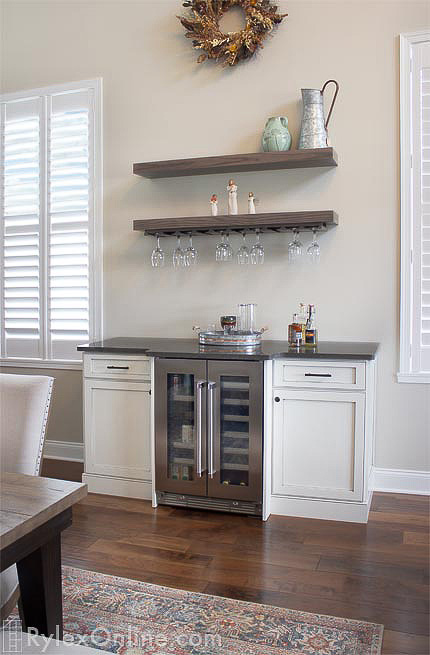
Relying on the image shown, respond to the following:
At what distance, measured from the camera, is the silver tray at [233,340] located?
321 centimetres

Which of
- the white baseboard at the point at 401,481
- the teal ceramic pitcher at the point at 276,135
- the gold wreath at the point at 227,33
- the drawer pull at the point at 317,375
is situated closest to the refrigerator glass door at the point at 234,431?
the drawer pull at the point at 317,375

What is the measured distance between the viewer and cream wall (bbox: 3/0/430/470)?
138 inches

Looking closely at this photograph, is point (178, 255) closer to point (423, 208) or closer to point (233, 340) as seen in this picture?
point (233, 340)

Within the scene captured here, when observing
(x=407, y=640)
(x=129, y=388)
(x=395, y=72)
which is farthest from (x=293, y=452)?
(x=395, y=72)

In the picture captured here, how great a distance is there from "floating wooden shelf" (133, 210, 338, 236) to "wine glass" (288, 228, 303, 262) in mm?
61

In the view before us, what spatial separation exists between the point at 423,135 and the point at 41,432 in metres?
2.72

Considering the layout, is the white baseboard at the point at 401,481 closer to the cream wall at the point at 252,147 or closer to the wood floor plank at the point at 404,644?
the cream wall at the point at 252,147

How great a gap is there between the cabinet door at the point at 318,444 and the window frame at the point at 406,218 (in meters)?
0.61

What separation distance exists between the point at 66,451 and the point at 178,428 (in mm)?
1375

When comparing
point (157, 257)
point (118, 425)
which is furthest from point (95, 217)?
point (118, 425)

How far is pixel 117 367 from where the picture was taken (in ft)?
11.4

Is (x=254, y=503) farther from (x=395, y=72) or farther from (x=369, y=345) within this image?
(x=395, y=72)

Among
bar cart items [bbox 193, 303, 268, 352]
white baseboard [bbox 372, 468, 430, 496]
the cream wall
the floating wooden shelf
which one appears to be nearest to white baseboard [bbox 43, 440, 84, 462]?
the cream wall

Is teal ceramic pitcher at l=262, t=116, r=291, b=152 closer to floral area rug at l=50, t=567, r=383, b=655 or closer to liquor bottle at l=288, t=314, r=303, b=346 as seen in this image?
liquor bottle at l=288, t=314, r=303, b=346
